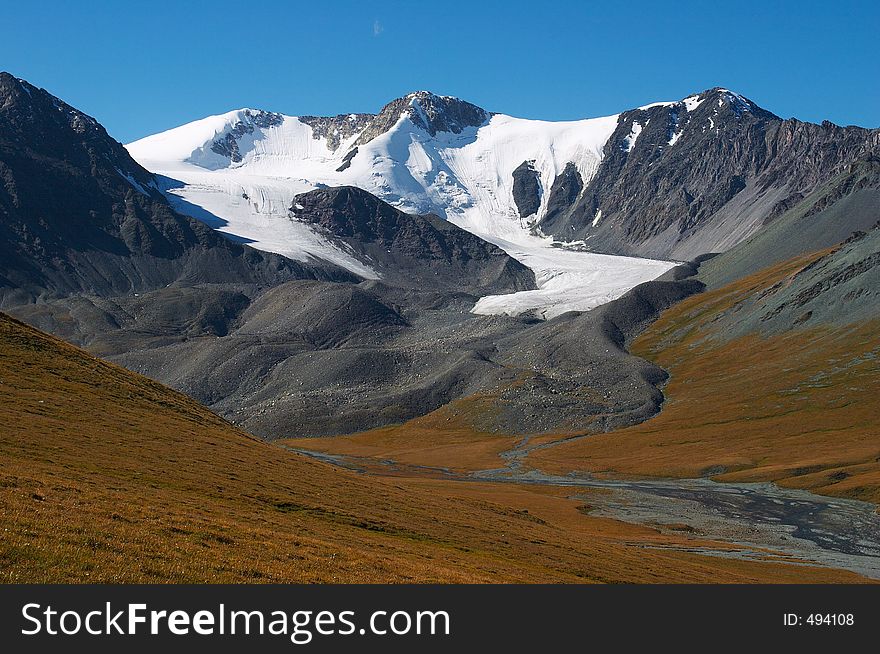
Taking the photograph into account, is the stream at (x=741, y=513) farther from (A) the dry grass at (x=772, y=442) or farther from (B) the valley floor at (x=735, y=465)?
(A) the dry grass at (x=772, y=442)

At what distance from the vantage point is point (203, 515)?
3819 centimetres

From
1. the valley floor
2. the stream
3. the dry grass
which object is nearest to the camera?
the stream

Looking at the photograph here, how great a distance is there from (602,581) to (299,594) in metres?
25.3

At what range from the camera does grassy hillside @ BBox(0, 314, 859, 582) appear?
26433 mm

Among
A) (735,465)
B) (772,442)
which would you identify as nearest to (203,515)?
(735,465)

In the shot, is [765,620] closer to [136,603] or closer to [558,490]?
[136,603]

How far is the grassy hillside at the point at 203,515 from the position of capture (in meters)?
26.4

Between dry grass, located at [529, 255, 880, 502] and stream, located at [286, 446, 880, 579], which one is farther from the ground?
dry grass, located at [529, 255, 880, 502]

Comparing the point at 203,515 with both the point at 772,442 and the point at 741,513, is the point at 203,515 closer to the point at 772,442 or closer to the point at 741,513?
the point at 741,513

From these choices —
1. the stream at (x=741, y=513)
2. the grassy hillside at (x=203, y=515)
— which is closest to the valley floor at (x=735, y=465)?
the stream at (x=741, y=513)

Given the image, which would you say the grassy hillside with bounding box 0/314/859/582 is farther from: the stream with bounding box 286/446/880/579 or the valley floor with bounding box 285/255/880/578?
the valley floor with bounding box 285/255/880/578

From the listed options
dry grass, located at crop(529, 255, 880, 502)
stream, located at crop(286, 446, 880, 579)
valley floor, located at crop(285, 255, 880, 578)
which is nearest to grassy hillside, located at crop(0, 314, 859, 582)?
stream, located at crop(286, 446, 880, 579)

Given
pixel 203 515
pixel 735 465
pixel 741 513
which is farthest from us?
pixel 735 465

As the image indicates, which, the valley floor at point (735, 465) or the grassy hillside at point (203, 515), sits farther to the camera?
the valley floor at point (735, 465)
